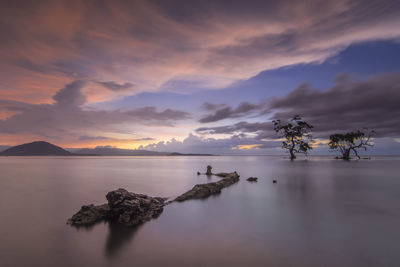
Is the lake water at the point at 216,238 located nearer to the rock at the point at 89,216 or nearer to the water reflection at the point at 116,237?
the water reflection at the point at 116,237

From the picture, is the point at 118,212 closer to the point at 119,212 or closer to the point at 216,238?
the point at 119,212

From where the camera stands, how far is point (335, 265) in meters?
5.36

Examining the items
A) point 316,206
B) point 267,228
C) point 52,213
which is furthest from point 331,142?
point 52,213

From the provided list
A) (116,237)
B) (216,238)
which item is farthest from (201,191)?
(116,237)

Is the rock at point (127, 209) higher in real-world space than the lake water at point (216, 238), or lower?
higher

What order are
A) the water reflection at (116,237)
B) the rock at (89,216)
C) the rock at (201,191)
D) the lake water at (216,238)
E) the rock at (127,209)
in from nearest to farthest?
1. the lake water at (216,238)
2. the water reflection at (116,237)
3. the rock at (89,216)
4. the rock at (127,209)
5. the rock at (201,191)

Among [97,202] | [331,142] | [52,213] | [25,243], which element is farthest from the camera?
[331,142]

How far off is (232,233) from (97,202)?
10.6 metres

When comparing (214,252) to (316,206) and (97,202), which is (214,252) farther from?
(97,202)

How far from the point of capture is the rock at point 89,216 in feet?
28.1

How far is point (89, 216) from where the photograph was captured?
8797mm

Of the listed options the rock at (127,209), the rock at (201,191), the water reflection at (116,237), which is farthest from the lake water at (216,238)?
the rock at (201,191)

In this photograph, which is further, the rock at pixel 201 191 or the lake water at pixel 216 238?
the rock at pixel 201 191

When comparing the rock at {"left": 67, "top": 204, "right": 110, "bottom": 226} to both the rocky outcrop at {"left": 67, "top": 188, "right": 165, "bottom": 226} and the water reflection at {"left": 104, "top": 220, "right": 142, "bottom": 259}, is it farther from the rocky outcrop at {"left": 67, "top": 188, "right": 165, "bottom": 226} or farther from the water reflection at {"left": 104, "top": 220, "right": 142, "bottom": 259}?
the water reflection at {"left": 104, "top": 220, "right": 142, "bottom": 259}
